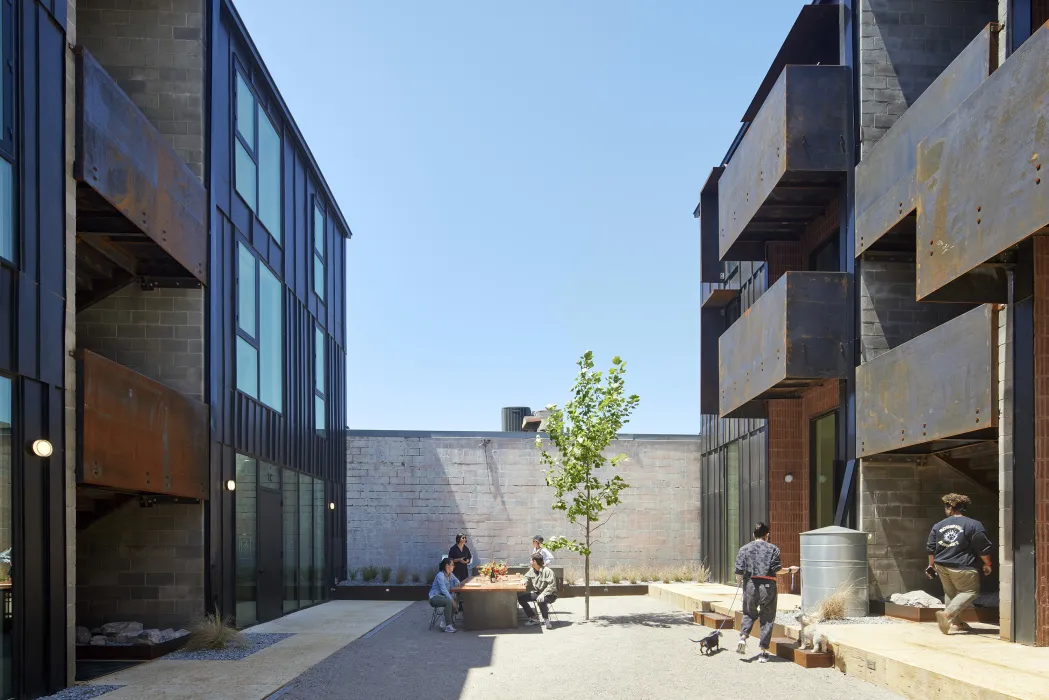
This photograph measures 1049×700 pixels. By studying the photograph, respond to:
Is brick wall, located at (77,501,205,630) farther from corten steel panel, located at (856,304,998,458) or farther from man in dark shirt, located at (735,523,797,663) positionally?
corten steel panel, located at (856,304,998,458)

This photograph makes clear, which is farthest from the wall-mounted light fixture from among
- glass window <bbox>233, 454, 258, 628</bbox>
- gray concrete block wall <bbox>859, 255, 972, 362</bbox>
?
gray concrete block wall <bbox>859, 255, 972, 362</bbox>

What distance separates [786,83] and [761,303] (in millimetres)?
3843

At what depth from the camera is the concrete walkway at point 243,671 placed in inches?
445

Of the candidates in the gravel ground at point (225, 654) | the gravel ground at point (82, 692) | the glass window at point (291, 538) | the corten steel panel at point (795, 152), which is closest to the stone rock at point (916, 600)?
the corten steel panel at point (795, 152)

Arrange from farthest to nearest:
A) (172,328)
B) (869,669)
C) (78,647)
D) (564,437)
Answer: (564,437) < (172,328) < (78,647) < (869,669)

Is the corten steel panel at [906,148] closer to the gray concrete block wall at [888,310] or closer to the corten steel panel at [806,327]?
the gray concrete block wall at [888,310]

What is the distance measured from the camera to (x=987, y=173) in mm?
11594

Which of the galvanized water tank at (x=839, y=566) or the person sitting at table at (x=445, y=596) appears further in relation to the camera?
the person sitting at table at (x=445, y=596)

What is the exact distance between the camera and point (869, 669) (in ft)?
36.8

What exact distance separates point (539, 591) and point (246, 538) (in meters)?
5.04

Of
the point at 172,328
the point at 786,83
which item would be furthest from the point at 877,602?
the point at 172,328

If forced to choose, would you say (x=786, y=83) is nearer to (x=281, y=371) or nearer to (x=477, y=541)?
(x=281, y=371)

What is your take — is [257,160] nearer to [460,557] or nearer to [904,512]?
[460,557]

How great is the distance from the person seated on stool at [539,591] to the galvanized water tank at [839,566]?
4611 millimetres
